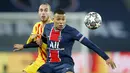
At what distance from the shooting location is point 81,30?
42.2 feet

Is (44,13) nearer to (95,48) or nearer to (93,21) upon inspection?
(93,21)

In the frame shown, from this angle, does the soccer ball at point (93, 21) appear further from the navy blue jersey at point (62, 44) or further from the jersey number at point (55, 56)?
the jersey number at point (55, 56)

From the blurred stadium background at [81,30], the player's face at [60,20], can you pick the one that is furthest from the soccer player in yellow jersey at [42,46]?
the blurred stadium background at [81,30]

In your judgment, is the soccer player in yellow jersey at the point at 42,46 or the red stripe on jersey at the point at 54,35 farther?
the soccer player in yellow jersey at the point at 42,46

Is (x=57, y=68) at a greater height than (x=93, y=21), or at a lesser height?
lesser

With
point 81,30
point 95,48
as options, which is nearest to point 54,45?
point 95,48

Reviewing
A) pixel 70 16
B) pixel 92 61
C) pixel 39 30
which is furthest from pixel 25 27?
pixel 39 30

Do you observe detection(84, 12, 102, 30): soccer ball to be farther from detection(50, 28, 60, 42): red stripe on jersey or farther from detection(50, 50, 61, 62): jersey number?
detection(50, 50, 61, 62): jersey number

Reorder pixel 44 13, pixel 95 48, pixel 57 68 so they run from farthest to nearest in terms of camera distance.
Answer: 1. pixel 44 13
2. pixel 57 68
3. pixel 95 48

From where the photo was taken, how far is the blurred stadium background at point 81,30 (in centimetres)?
1248

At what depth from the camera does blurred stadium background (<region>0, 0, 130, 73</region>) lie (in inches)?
492

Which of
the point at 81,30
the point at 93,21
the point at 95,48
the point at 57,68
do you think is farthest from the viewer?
the point at 81,30

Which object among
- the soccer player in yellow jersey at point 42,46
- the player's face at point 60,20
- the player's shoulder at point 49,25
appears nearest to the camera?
the player's face at point 60,20

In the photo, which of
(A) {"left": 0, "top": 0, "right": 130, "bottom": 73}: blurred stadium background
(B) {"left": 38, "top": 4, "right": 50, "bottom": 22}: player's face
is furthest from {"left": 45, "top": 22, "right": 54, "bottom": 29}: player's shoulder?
(A) {"left": 0, "top": 0, "right": 130, "bottom": 73}: blurred stadium background
